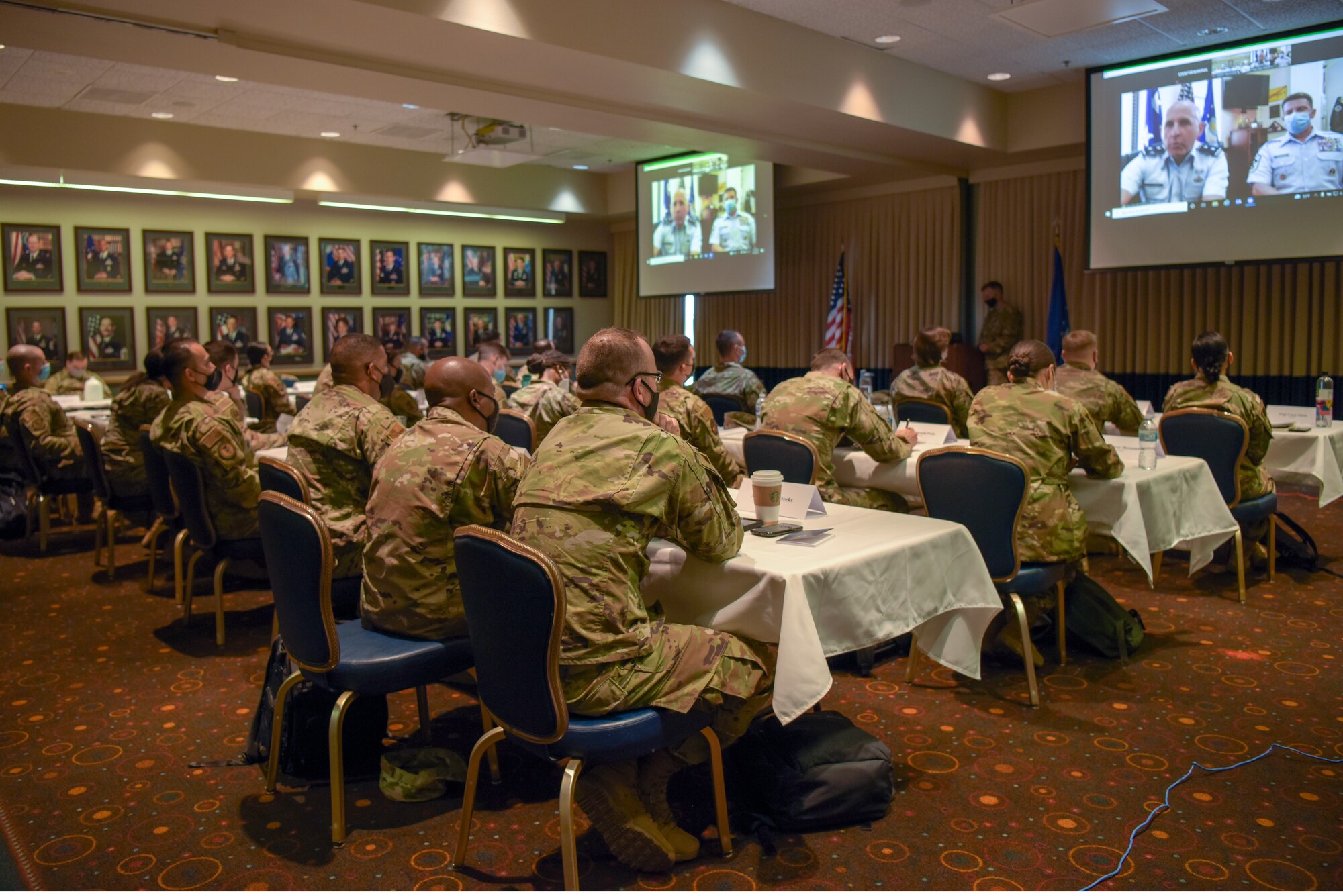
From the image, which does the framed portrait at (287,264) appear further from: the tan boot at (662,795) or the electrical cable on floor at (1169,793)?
the electrical cable on floor at (1169,793)

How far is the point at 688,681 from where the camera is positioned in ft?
7.64

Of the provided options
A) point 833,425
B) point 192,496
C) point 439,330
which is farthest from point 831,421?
point 439,330

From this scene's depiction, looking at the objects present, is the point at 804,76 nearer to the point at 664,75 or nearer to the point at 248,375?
the point at 664,75

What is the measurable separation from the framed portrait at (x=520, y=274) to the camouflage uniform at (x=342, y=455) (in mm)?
10048

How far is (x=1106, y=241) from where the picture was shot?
331 inches

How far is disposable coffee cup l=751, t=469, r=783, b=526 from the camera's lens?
289cm

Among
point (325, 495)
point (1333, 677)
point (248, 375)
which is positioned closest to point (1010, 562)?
point (1333, 677)

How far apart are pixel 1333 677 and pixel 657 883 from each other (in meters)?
2.88

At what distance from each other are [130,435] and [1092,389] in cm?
535

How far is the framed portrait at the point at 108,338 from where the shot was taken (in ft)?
33.9

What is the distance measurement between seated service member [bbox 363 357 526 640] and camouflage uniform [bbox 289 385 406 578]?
733mm

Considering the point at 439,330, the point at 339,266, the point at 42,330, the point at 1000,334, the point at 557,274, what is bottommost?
the point at 1000,334

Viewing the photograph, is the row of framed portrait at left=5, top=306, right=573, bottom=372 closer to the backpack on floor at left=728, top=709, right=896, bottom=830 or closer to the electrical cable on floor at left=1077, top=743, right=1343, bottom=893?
the backpack on floor at left=728, top=709, right=896, bottom=830

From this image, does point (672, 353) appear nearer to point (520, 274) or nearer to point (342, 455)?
point (342, 455)
